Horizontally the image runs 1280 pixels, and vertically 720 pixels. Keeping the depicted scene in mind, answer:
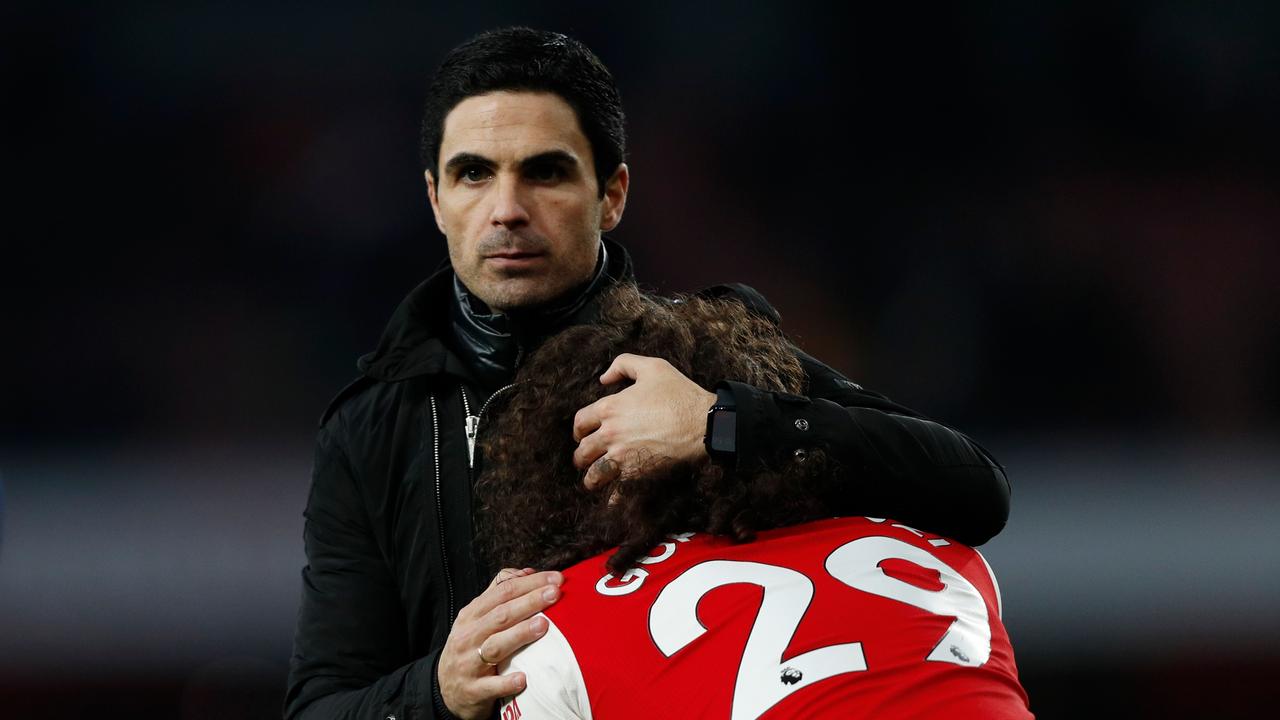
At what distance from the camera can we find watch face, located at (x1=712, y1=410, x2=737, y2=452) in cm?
123

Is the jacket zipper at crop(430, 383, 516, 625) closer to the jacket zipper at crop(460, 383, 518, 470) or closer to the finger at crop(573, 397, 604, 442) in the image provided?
the jacket zipper at crop(460, 383, 518, 470)

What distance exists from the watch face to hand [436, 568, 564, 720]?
0.20m

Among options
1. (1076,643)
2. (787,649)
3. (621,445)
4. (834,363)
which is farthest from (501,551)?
(834,363)

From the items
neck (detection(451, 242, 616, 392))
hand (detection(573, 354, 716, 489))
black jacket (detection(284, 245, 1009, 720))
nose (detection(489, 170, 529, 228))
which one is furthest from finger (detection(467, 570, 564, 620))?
nose (detection(489, 170, 529, 228))

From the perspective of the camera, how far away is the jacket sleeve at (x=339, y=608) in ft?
5.69

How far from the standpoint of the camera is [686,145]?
Answer: 4.85 m

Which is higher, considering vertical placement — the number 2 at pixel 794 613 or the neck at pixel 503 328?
the neck at pixel 503 328

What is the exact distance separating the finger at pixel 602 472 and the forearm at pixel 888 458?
0.41ft

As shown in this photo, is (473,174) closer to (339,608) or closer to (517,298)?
(517,298)

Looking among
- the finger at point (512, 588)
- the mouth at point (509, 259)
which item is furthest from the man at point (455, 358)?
the finger at point (512, 588)

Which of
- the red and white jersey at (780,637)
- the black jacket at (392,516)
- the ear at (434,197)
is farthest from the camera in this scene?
the ear at (434,197)

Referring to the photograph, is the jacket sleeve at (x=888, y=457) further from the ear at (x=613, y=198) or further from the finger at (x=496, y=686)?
the ear at (x=613, y=198)

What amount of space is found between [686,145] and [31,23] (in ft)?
8.54

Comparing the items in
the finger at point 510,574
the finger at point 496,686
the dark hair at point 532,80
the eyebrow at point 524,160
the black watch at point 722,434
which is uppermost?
the dark hair at point 532,80
